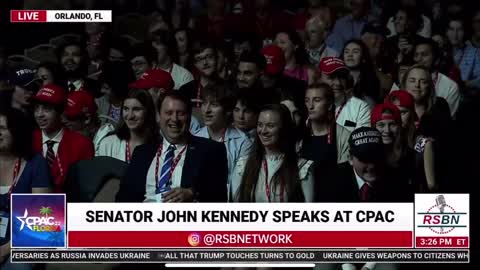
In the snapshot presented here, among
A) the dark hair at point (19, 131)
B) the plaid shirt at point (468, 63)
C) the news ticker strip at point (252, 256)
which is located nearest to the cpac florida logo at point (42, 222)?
the news ticker strip at point (252, 256)

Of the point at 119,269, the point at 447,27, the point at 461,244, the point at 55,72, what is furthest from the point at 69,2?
the point at 461,244

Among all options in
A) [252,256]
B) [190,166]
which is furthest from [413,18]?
[252,256]

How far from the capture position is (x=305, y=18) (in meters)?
5.17

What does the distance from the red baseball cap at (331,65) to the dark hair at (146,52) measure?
34.1 inches

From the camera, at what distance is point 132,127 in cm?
517

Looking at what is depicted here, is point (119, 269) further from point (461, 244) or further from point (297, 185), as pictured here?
point (461, 244)

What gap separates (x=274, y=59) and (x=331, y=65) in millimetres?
295

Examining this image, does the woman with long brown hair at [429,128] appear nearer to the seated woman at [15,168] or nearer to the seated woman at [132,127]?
the seated woman at [132,127]

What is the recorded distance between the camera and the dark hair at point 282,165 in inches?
201

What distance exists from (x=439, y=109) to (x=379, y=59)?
0.40m

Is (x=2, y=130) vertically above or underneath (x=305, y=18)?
underneath

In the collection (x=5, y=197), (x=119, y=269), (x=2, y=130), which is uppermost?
(x=2, y=130)

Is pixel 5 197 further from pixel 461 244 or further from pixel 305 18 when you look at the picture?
pixel 461 244

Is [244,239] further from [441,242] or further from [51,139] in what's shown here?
[51,139]
